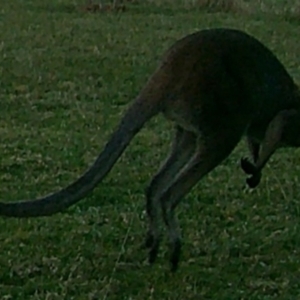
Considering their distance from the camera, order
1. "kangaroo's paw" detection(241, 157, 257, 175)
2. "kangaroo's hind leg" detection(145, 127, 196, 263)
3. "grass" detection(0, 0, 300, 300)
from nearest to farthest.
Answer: "grass" detection(0, 0, 300, 300) → "kangaroo's hind leg" detection(145, 127, 196, 263) → "kangaroo's paw" detection(241, 157, 257, 175)

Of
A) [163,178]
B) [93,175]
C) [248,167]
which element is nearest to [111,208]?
[163,178]

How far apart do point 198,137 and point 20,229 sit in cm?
120

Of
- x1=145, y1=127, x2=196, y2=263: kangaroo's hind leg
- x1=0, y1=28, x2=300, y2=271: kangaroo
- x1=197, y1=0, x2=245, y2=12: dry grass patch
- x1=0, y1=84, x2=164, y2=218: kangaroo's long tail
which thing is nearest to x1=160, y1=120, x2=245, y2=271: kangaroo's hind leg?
x1=0, y1=28, x2=300, y2=271: kangaroo

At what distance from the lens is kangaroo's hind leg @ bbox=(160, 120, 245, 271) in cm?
551

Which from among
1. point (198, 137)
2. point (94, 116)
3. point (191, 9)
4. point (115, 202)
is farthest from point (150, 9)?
point (198, 137)

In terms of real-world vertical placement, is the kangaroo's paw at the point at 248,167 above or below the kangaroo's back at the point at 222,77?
below

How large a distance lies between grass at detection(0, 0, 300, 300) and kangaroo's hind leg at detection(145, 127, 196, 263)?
13 cm

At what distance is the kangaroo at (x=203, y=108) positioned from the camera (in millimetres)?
5477

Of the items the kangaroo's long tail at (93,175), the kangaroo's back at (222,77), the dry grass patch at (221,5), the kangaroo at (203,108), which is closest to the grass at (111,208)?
the kangaroo at (203,108)

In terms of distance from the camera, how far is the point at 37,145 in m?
8.03

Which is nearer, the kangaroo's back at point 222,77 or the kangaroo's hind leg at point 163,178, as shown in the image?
the kangaroo's back at point 222,77

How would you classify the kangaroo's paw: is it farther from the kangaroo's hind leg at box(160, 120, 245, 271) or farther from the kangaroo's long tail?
the kangaroo's long tail

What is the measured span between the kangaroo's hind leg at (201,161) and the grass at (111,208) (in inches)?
6.5

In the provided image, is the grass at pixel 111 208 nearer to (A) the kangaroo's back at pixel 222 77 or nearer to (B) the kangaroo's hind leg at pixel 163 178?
(B) the kangaroo's hind leg at pixel 163 178
